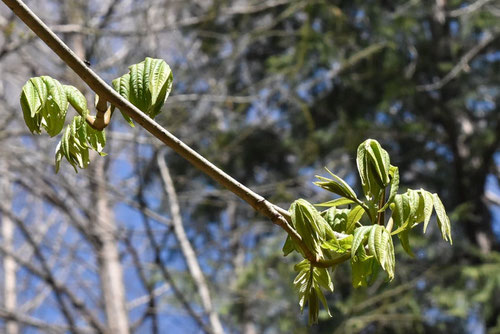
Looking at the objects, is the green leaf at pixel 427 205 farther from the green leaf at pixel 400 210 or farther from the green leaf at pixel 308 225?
the green leaf at pixel 308 225

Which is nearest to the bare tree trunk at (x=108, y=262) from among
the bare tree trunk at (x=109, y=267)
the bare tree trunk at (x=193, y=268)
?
the bare tree trunk at (x=109, y=267)

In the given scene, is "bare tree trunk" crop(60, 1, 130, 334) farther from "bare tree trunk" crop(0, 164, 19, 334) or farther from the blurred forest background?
"bare tree trunk" crop(0, 164, 19, 334)

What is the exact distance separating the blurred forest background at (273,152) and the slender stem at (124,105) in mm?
4172

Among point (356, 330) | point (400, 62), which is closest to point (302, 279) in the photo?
point (356, 330)

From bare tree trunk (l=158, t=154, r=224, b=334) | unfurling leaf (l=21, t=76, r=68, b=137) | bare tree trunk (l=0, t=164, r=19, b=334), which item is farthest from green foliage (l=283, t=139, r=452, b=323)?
bare tree trunk (l=0, t=164, r=19, b=334)

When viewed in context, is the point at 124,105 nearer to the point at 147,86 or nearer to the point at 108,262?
the point at 147,86

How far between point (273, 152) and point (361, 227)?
25.9 feet

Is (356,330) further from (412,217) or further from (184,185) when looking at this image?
(412,217)

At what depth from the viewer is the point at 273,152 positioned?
872 cm

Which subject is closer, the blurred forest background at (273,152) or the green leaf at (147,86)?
the green leaf at (147,86)

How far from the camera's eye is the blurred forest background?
563cm

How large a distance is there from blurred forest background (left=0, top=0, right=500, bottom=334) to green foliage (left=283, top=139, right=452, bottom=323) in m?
3.99

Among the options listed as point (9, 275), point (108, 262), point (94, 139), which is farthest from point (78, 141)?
point (9, 275)

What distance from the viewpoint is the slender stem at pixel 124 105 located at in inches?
25.9
